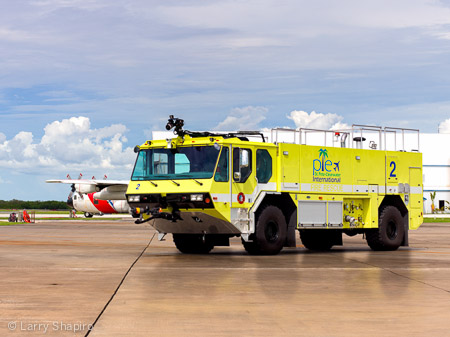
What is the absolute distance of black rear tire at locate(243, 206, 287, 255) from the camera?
1898 centimetres

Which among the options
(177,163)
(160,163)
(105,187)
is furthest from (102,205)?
(177,163)

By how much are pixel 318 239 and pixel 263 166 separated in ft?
15.4

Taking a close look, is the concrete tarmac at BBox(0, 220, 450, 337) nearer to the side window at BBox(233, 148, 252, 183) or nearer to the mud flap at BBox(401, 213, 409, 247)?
the side window at BBox(233, 148, 252, 183)

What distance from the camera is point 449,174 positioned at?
85375mm

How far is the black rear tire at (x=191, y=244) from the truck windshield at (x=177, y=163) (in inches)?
93.0

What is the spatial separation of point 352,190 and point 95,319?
13.6 metres

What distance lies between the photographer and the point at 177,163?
1892 centimetres

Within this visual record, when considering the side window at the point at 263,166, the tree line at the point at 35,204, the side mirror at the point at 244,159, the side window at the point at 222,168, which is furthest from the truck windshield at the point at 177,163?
the tree line at the point at 35,204

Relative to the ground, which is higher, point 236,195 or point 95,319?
point 236,195

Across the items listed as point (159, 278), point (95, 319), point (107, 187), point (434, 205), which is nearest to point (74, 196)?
point (107, 187)

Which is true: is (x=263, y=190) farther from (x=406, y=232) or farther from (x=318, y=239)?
(x=406, y=232)

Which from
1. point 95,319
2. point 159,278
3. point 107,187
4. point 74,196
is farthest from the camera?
point 74,196

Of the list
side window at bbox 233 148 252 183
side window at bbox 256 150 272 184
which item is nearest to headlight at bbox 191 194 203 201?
side window at bbox 233 148 252 183

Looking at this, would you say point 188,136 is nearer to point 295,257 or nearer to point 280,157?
point 280,157
